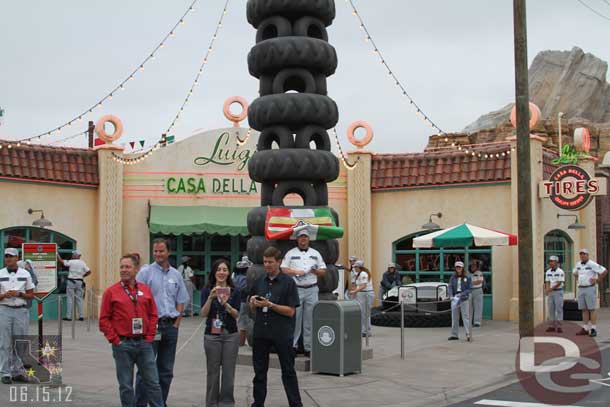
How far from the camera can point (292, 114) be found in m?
12.5

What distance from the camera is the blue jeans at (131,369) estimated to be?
743cm

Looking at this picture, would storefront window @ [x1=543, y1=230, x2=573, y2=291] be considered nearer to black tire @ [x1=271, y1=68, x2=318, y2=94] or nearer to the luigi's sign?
the luigi's sign

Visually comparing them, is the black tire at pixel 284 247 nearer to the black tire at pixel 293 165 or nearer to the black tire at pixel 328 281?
the black tire at pixel 328 281

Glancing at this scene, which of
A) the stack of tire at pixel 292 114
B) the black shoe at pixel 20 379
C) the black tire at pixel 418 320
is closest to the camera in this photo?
the black shoe at pixel 20 379

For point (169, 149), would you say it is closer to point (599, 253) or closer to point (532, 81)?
point (599, 253)

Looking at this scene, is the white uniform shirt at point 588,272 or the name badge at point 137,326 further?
the white uniform shirt at point 588,272

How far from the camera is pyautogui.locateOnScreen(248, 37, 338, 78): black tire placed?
12.6 metres

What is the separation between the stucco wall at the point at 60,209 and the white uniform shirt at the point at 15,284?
10.1 meters

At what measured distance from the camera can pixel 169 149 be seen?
2206cm

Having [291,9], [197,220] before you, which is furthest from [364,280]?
[197,220]

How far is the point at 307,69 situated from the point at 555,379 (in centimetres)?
607

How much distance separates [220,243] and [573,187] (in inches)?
378

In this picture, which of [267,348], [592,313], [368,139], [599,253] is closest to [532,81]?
[599,253]

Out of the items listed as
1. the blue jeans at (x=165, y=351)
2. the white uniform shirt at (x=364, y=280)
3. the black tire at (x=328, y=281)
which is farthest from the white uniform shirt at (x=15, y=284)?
the white uniform shirt at (x=364, y=280)
